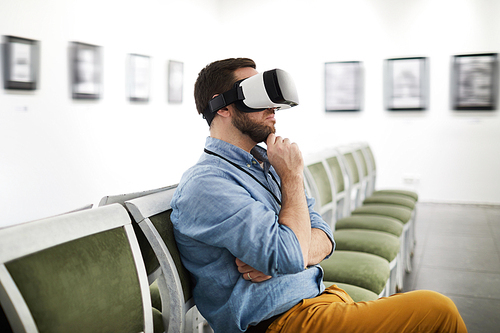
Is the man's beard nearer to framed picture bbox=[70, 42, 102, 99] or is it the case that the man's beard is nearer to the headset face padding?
the headset face padding

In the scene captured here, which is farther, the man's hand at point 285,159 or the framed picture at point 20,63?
the framed picture at point 20,63

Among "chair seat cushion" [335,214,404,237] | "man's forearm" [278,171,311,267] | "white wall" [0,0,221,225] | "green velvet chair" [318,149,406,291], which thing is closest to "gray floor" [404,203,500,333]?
"green velvet chair" [318,149,406,291]

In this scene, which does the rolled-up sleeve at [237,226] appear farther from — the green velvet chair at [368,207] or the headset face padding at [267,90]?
the green velvet chair at [368,207]

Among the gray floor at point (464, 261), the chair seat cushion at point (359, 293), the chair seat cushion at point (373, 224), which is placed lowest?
the gray floor at point (464, 261)

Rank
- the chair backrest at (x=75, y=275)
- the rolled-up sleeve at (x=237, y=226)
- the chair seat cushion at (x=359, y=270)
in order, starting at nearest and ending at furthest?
the chair backrest at (x=75, y=275) < the rolled-up sleeve at (x=237, y=226) < the chair seat cushion at (x=359, y=270)

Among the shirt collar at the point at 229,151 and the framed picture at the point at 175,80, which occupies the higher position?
the framed picture at the point at 175,80

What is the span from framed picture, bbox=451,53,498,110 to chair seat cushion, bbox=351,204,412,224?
307 centimetres

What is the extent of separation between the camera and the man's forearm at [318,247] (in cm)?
128

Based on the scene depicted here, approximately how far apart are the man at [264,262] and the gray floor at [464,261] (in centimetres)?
158

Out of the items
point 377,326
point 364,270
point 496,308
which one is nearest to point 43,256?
point 377,326

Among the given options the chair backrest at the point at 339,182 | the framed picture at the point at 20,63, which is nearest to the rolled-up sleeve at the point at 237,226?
the chair backrest at the point at 339,182

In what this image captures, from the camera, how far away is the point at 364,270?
2041 mm

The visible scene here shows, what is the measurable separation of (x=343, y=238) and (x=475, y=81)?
4368mm

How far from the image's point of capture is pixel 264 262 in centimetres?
110
